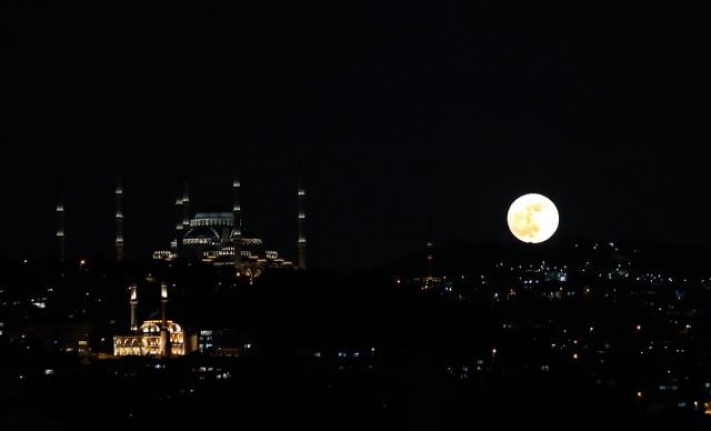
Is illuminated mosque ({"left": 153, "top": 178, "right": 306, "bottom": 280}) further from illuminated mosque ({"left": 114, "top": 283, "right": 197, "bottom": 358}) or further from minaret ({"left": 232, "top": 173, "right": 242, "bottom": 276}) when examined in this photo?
illuminated mosque ({"left": 114, "top": 283, "right": 197, "bottom": 358})

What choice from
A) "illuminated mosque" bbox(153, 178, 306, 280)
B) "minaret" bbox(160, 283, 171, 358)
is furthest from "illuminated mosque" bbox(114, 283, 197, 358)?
"illuminated mosque" bbox(153, 178, 306, 280)

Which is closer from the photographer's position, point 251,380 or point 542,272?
point 251,380

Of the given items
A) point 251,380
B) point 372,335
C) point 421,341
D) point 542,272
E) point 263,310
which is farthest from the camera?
point 542,272

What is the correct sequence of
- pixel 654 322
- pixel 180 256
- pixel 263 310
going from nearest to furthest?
pixel 263 310
pixel 654 322
pixel 180 256

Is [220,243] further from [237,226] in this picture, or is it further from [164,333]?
[164,333]

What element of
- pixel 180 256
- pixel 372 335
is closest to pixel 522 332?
pixel 372 335

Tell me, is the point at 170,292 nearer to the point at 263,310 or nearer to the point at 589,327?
the point at 263,310

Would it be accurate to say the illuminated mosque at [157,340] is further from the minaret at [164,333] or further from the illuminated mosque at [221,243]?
the illuminated mosque at [221,243]
